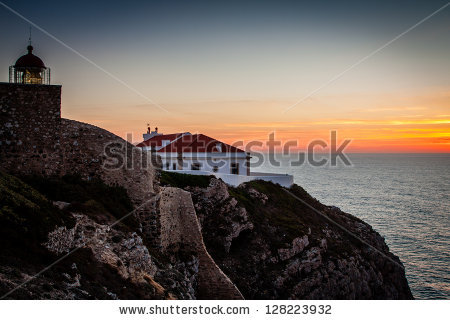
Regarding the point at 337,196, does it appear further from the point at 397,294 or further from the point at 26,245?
the point at 26,245

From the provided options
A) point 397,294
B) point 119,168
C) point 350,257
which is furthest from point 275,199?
point 119,168

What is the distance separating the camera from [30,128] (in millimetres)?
16922

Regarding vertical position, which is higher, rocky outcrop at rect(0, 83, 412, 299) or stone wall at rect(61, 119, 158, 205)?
stone wall at rect(61, 119, 158, 205)

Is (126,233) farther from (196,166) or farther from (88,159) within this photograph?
(196,166)

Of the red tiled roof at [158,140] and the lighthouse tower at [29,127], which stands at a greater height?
the red tiled roof at [158,140]

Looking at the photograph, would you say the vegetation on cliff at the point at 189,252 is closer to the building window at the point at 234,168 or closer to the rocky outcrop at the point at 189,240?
the rocky outcrop at the point at 189,240

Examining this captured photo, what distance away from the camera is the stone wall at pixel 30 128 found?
16516 mm

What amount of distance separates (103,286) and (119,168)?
25.6 ft

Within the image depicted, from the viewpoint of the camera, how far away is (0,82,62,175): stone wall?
16.5 meters

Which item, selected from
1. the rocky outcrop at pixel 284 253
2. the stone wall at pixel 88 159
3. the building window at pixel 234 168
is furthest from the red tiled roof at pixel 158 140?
the stone wall at pixel 88 159

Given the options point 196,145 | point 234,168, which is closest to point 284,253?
point 234,168

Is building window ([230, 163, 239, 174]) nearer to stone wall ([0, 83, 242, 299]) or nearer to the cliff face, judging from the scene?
the cliff face

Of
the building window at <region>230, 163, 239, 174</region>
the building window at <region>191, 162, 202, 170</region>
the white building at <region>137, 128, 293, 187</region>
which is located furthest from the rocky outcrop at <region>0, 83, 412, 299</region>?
the building window at <region>230, 163, 239, 174</region>

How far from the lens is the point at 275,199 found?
4134 cm
